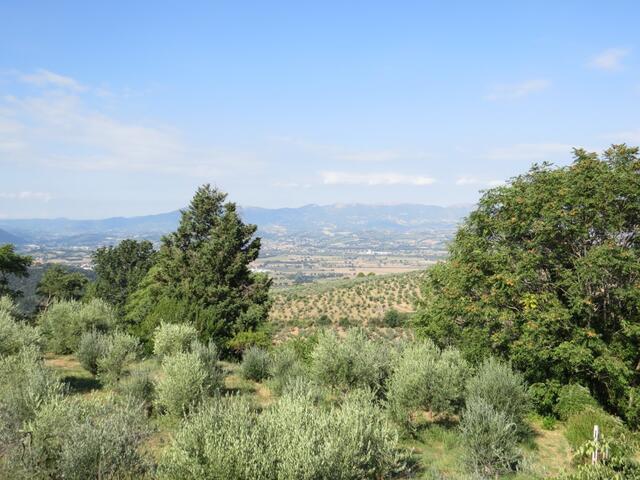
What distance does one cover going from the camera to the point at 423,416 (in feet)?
53.1

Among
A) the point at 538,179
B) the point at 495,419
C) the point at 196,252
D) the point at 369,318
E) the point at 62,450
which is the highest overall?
the point at 538,179

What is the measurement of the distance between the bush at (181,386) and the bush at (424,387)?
6.02m

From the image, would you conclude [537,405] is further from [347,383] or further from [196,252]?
[196,252]

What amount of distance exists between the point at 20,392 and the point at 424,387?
444 inches

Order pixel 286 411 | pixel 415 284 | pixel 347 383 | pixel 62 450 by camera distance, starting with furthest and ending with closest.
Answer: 1. pixel 415 284
2. pixel 347 383
3. pixel 286 411
4. pixel 62 450

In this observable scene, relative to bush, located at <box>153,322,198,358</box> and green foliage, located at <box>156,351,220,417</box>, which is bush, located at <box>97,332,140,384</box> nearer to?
bush, located at <box>153,322,198,358</box>

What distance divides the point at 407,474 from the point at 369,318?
52693 mm

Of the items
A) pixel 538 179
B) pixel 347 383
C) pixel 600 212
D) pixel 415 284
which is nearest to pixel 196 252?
pixel 347 383

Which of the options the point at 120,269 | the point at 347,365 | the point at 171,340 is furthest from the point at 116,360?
the point at 120,269

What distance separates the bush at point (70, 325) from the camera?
2467 cm

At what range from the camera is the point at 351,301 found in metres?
74.6

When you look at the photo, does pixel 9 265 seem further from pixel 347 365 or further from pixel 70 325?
pixel 347 365

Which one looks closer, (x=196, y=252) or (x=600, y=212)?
(x=600, y=212)

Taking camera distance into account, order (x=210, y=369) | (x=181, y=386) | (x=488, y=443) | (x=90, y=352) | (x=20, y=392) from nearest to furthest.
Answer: (x=20, y=392) < (x=488, y=443) < (x=181, y=386) < (x=210, y=369) < (x=90, y=352)
